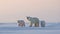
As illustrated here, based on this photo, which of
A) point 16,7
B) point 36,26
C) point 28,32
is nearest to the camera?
point 28,32

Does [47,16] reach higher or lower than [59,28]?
higher

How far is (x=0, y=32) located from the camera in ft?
4.79

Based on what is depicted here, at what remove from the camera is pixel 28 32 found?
146 cm

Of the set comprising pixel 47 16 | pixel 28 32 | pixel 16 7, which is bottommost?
pixel 28 32

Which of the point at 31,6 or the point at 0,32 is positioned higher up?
the point at 31,6

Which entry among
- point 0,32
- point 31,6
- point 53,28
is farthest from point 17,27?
point 31,6

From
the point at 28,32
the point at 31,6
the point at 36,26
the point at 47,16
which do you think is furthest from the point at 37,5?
the point at 28,32

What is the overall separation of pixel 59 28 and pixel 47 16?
45 cm

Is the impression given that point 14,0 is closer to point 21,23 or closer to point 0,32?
point 21,23

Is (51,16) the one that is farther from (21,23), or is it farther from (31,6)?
(21,23)

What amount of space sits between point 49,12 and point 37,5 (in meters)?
0.19

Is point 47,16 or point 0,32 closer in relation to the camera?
point 0,32

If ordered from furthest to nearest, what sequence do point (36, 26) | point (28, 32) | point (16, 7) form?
Answer: 1. point (16, 7)
2. point (36, 26)
3. point (28, 32)

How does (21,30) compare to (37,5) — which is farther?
(37,5)
